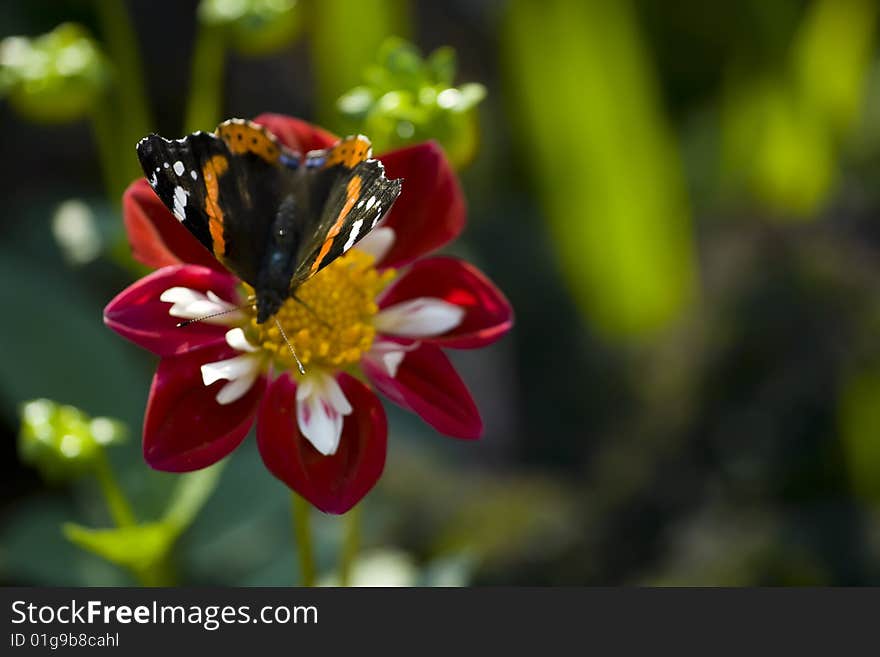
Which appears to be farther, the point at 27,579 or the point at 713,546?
the point at 713,546

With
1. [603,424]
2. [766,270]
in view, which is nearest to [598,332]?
[603,424]

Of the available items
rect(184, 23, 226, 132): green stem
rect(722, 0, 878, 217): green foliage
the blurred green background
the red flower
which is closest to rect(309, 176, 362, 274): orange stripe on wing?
the red flower

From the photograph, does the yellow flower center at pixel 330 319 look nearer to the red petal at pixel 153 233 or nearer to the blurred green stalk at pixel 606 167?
the red petal at pixel 153 233

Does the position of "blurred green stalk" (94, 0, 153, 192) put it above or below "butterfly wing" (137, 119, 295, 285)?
above

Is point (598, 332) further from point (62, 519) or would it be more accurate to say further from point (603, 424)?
point (62, 519)

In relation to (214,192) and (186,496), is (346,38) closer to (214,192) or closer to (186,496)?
(186,496)

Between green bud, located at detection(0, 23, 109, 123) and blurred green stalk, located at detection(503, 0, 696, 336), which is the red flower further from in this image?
blurred green stalk, located at detection(503, 0, 696, 336)
